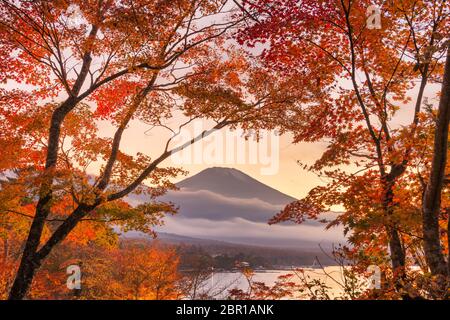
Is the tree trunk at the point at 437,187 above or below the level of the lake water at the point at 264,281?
above

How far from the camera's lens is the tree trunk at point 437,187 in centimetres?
555

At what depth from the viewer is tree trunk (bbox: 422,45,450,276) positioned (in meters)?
5.55

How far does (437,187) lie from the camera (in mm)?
5930

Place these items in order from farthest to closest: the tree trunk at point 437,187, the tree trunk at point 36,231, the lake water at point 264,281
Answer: the tree trunk at point 36,231 < the lake water at point 264,281 < the tree trunk at point 437,187

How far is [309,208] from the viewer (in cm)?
1016

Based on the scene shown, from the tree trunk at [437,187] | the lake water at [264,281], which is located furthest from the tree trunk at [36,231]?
the tree trunk at [437,187]

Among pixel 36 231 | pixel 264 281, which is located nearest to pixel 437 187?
pixel 36 231

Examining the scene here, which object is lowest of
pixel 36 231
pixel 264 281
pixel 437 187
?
pixel 264 281

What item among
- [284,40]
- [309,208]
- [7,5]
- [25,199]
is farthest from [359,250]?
[7,5]

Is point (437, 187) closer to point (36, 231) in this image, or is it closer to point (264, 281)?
point (36, 231)

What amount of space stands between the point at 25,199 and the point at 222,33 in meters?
7.16

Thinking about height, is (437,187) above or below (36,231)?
above

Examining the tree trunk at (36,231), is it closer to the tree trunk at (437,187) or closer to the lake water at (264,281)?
the lake water at (264,281)

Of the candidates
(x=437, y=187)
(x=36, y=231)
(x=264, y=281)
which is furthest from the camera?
(x=264, y=281)
